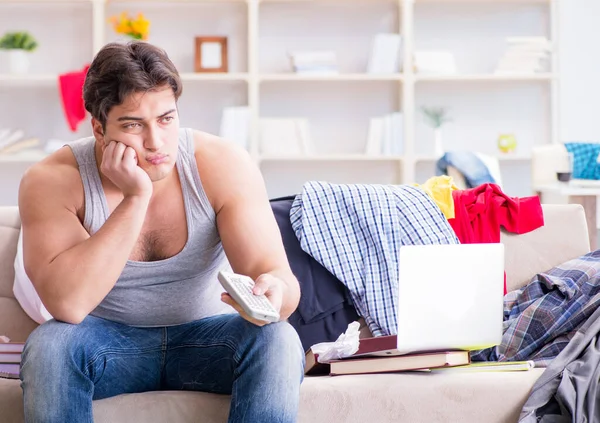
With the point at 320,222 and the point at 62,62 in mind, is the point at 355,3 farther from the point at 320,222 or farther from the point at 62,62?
the point at 320,222

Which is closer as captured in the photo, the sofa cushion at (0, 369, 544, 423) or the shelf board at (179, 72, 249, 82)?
the sofa cushion at (0, 369, 544, 423)

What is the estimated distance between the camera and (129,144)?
1720 mm

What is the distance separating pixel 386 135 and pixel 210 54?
1.04m

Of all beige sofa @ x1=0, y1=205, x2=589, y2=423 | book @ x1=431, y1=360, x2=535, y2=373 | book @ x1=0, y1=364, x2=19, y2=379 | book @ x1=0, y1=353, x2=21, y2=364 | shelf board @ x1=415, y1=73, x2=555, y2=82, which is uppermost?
shelf board @ x1=415, y1=73, x2=555, y2=82

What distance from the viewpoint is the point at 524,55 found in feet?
15.9

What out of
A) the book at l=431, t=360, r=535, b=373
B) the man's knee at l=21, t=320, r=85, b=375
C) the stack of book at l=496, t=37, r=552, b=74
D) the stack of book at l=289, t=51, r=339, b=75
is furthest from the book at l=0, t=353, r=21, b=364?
the stack of book at l=496, t=37, r=552, b=74

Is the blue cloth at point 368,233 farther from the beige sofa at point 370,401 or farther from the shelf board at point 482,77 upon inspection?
the shelf board at point 482,77

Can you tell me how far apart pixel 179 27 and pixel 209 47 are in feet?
0.70

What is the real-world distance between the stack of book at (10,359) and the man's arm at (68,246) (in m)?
0.27

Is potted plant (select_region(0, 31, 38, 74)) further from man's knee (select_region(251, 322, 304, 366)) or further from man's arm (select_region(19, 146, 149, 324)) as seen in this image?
man's knee (select_region(251, 322, 304, 366))

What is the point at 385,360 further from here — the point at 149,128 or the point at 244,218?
the point at 149,128

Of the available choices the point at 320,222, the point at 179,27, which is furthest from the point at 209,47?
the point at 320,222

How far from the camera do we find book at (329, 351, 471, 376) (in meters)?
1.84

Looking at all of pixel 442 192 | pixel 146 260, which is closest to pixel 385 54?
pixel 442 192
